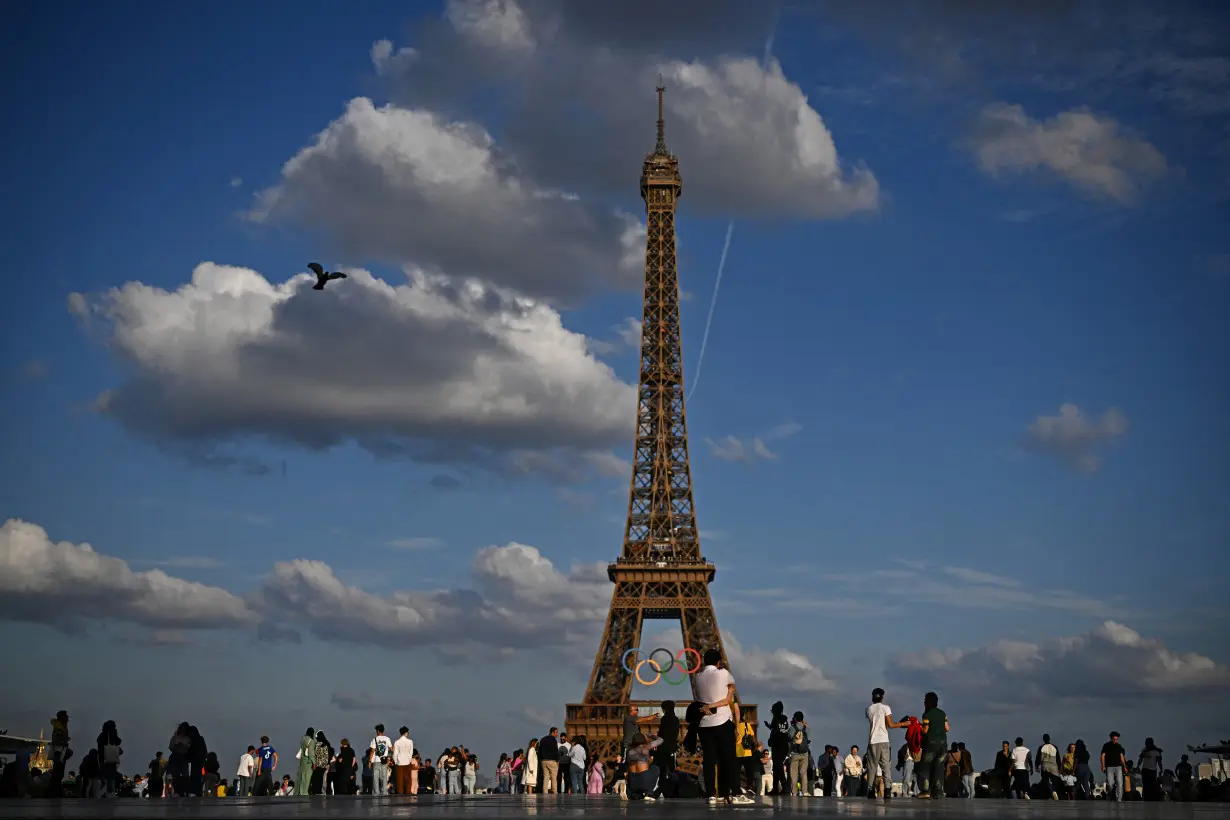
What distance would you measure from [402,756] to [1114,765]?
16498 millimetres

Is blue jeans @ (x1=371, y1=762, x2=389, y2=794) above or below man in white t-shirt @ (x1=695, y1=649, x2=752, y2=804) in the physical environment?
below

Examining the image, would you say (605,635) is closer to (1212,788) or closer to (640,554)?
(640,554)

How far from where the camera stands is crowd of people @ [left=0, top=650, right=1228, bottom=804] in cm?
2220

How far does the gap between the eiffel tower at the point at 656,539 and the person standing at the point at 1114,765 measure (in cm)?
4512

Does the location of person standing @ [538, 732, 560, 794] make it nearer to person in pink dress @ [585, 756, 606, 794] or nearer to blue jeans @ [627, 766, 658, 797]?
person in pink dress @ [585, 756, 606, 794]

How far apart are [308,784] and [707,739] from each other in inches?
718

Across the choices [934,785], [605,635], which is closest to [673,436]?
[605,635]

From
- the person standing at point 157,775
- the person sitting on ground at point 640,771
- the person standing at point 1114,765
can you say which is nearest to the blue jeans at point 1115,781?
the person standing at point 1114,765

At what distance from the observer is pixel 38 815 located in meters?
13.0

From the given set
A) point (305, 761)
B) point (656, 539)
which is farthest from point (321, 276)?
point (656, 539)

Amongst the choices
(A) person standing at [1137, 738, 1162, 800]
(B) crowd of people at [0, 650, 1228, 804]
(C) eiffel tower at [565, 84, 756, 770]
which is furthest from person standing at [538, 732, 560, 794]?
(C) eiffel tower at [565, 84, 756, 770]

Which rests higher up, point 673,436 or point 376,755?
point 673,436

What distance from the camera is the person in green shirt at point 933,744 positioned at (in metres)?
24.2

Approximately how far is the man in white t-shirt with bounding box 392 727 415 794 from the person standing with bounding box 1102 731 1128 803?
636 inches
